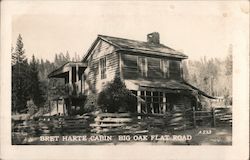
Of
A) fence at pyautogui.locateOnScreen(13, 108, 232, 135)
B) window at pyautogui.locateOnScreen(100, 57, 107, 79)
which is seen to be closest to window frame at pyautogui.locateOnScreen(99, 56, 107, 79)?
window at pyautogui.locateOnScreen(100, 57, 107, 79)

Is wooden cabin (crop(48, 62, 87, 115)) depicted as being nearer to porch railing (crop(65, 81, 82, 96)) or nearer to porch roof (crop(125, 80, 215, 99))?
porch railing (crop(65, 81, 82, 96))

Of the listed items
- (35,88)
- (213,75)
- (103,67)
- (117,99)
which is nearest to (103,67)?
(103,67)

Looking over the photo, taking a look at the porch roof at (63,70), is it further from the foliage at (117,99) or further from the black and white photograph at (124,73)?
the foliage at (117,99)

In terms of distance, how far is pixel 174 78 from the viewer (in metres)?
1.56

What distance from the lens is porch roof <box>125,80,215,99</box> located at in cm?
154

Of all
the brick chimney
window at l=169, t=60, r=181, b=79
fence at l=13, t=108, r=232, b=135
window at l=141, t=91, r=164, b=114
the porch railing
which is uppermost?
the brick chimney

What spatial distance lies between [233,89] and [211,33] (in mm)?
168

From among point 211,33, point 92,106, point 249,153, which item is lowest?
point 249,153

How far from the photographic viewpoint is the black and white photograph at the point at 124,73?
151 cm

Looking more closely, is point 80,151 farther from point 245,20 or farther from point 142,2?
point 245,20

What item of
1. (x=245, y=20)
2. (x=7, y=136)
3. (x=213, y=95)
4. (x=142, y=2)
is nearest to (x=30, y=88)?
(x=7, y=136)

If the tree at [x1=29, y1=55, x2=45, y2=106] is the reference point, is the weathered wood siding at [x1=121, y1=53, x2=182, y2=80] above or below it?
above

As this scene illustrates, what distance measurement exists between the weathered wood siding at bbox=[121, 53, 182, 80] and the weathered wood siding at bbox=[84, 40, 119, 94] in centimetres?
3

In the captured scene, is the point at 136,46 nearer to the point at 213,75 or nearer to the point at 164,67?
the point at 164,67
